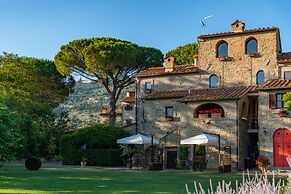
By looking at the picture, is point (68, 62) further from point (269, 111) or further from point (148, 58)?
point (269, 111)

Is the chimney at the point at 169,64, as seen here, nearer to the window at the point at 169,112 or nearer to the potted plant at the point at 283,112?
the window at the point at 169,112

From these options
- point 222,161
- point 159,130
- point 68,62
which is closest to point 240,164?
point 222,161

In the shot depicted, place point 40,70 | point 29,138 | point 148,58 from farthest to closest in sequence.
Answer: point 40,70
point 148,58
point 29,138

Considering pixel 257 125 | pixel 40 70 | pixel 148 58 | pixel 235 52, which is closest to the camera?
pixel 257 125

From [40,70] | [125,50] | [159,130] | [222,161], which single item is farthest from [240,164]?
[40,70]

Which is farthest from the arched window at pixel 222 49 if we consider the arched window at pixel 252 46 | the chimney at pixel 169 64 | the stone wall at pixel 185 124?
the stone wall at pixel 185 124

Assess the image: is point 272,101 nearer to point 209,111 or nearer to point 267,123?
point 267,123

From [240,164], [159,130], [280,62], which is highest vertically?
[280,62]

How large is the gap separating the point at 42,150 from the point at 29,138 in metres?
3.26

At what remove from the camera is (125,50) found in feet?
136

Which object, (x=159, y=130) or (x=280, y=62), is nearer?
(x=280, y=62)

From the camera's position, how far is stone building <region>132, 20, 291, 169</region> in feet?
97.7

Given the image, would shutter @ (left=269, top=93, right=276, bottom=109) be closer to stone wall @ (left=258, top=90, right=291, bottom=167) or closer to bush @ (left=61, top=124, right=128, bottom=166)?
stone wall @ (left=258, top=90, right=291, bottom=167)

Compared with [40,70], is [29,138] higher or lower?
lower
